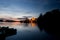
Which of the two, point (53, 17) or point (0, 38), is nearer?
point (0, 38)

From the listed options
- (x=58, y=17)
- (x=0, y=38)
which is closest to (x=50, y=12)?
(x=58, y=17)

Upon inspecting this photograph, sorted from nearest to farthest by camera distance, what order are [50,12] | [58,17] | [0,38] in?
1. [0,38]
2. [58,17]
3. [50,12]

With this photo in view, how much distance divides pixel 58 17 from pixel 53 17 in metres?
9.40

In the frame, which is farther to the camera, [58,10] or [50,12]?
[50,12]

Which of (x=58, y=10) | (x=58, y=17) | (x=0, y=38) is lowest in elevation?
(x=0, y=38)

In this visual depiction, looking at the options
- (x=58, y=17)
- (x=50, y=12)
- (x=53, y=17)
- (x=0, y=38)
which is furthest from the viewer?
(x=50, y=12)

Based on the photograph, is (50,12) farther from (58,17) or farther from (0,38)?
(0,38)

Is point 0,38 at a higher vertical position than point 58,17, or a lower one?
lower

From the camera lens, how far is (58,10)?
12369 centimetres

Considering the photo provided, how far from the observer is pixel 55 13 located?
125 m

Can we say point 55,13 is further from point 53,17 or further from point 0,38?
point 0,38

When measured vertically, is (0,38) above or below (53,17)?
below

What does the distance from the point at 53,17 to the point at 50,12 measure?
13.2 m

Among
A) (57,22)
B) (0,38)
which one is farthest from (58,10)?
Result: (0,38)
